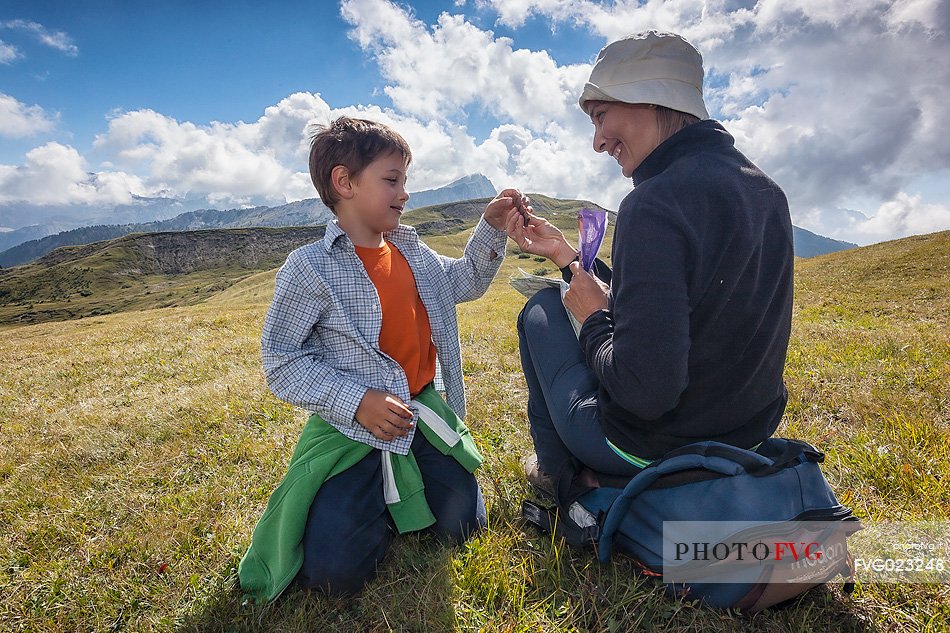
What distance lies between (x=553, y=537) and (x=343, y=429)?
178cm

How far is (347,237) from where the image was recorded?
3.98 metres

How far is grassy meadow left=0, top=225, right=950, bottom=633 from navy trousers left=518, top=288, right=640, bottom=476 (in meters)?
0.69

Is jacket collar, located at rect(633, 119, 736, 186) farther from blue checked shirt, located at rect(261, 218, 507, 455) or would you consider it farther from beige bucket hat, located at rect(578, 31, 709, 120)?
blue checked shirt, located at rect(261, 218, 507, 455)

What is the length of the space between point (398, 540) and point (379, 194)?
288 centimetres

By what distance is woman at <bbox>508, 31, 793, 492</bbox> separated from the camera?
7.66ft

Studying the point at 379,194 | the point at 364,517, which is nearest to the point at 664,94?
the point at 379,194

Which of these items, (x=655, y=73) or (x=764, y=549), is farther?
(x=655, y=73)

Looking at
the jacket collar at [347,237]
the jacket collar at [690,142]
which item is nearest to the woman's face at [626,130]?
the jacket collar at [690,142]

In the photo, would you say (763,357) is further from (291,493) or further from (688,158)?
(291,493)

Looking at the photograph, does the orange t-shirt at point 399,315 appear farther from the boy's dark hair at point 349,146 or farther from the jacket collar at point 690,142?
the jacket collar at point 690,142

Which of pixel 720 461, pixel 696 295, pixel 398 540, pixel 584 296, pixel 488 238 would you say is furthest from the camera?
pixel 488 238

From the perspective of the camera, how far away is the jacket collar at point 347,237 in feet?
12.7

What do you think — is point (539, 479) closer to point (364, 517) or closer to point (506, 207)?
point (364, 517)

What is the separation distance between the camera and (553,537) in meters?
3.37
